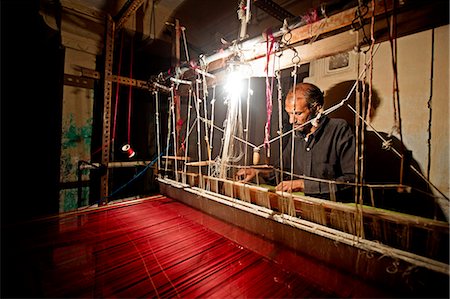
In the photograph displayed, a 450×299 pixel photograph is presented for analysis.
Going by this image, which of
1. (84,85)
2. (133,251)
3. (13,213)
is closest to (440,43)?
(133,251)

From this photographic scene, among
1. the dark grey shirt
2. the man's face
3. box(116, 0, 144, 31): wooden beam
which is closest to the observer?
the dark grey shirt

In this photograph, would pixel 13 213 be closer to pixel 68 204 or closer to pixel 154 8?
pixel 68 204

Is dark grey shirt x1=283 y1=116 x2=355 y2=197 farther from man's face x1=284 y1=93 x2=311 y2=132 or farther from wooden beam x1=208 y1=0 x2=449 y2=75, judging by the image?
wooden beam x1=208 y1=0 x2=449 y2=75

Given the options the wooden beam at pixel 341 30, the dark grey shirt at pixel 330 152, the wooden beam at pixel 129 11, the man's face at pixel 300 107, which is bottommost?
the dark grey shirt at pixel 330 152

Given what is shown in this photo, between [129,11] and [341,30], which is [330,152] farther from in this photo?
[129,11]

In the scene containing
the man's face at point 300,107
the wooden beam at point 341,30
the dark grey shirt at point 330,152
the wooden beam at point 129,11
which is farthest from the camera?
the wooden beam at point 129,11

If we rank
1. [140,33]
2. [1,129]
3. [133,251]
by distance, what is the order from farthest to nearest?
1. [140,33]
2. [1,129]
3. [133,251]

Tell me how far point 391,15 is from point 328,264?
4.35 ft

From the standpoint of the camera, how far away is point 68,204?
11.3 feet

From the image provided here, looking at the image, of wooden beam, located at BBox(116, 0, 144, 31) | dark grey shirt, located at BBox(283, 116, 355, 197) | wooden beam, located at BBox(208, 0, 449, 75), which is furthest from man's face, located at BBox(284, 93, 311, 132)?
wooden beam, located at BBox(116, 0, 144, 31)

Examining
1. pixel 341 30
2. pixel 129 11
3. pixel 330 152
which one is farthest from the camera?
pixel 129 11

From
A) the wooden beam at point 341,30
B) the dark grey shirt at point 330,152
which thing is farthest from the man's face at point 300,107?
the wooden beam at point 341,30

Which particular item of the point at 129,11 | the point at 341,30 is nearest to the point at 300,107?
the point at 341,30

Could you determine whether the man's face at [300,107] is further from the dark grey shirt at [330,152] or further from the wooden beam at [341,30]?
the wooden beam at [341,30]
